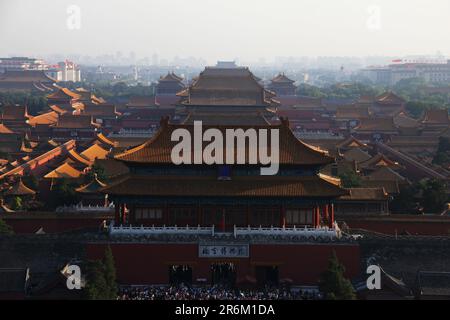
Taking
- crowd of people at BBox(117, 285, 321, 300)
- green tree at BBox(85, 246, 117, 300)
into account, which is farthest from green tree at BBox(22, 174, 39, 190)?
green tree at BBox(85, 246, 117, 300)

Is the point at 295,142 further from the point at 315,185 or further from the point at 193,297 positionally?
the point at 193,297

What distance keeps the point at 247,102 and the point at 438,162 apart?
558 inches

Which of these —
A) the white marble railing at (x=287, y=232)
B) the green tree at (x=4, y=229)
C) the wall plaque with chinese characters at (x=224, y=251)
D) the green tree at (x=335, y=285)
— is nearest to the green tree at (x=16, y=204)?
the green tree at (x=4, y=229)

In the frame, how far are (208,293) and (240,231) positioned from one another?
9.23 ft

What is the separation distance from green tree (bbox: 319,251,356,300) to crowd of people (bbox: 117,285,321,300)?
2436mm

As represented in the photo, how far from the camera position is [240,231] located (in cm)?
2530

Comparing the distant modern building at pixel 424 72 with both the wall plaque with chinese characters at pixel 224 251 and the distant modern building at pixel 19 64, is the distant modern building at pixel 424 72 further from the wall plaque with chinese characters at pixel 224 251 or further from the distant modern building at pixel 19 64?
the wall plaque with chinese characters at pixel 224 251

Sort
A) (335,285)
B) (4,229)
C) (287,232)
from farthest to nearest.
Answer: (4,229) < (287,232) < (335,285)

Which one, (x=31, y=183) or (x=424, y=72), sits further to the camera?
(x=424, y=72)

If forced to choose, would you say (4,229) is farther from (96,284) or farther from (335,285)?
(335,285)

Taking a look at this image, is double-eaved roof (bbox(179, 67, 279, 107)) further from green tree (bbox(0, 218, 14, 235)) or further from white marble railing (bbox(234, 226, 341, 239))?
white marble railing (bbox(234, 226, 341, 239))

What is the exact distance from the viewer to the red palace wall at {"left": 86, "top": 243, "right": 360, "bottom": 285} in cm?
2495

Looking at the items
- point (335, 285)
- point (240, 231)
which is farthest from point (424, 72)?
point (335, 285)
